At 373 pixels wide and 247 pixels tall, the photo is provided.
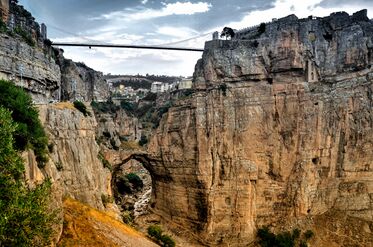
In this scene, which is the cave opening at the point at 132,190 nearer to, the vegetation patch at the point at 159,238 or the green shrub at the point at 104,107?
the vegetation patch at the point at 159,238

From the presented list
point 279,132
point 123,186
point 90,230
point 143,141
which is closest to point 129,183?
point 123,186

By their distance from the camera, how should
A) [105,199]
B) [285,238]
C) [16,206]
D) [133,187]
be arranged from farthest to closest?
[133,187]
[285,238]
[105,199]
[16,206]

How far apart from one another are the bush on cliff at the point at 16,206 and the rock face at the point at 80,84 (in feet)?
116

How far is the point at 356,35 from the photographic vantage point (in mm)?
37656

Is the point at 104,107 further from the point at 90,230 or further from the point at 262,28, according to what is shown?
the point at 90,230

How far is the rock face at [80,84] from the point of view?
52.4 meters

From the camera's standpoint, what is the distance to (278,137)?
38.3 m

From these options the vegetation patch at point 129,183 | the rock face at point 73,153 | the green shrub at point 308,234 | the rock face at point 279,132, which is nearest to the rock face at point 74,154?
the rock face at point 73,153

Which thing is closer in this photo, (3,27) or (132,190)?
(3,27)

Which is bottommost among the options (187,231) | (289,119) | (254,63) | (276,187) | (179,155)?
(187,231)

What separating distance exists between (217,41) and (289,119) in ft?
34.0

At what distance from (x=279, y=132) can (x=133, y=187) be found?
27.3 meters

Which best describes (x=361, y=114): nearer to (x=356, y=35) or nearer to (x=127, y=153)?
(x=356, y=35)

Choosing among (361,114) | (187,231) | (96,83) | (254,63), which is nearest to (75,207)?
(187,231)
